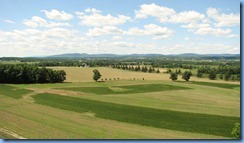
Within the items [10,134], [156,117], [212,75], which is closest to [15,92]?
[10,134]

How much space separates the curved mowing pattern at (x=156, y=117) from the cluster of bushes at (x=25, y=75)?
71.5ft

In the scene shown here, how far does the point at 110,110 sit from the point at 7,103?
11.1m

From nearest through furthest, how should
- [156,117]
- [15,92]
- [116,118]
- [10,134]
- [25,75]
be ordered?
[10,134] < [116,118] < [156,117] < [15,92] < [25,75]

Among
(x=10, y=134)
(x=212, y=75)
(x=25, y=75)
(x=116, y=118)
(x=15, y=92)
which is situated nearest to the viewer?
(x=10, y=134)

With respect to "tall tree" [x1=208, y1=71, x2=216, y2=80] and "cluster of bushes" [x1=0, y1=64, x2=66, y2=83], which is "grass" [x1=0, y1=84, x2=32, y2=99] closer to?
"cluster of bushes" [x1=0, y1=64, x2=66, y2=83]

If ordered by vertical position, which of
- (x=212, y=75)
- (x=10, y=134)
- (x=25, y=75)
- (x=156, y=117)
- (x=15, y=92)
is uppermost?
(x=25, y=75)

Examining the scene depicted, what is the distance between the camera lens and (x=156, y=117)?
2206 cm

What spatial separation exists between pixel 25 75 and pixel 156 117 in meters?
34.6

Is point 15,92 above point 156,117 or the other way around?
above

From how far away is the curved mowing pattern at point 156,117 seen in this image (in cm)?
1898

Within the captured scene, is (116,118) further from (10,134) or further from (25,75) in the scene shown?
(25,75)

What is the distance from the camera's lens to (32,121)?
1988 cm

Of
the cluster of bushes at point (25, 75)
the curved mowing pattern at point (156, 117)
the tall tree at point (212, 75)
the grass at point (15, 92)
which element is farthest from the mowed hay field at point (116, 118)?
the tall tree at point (212, 75)

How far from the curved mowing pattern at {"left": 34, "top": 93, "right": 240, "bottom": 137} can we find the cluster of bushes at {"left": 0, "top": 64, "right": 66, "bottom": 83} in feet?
71.5
